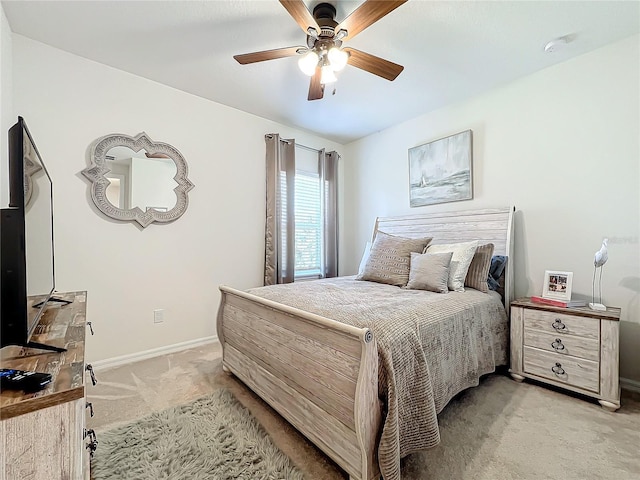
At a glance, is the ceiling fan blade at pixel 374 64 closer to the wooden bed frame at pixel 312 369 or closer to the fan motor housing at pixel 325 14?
the fan motor housing at pixel 325 14

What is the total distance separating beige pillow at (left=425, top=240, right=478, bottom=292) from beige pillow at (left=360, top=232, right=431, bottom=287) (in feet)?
0.92

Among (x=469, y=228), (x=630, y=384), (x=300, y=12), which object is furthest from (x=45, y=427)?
(x=630, y=384)

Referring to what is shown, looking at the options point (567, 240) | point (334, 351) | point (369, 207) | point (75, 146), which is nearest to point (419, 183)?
point (369, 207)

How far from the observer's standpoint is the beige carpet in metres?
1.35

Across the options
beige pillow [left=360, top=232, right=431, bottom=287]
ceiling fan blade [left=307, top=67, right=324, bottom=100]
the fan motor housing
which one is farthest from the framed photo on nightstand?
the fan motor housing

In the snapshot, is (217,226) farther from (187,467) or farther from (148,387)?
(187,467)

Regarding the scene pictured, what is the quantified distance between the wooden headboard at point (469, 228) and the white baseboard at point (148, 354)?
252cm

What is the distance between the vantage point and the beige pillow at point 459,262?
7.59ft

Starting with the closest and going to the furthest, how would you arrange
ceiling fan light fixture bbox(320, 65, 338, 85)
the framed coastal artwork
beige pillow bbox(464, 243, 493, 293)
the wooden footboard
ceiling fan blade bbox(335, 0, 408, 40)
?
the wooden footboard, ceiling fan blade bbox(335, 0, 408, 40), ceiling fan light fixture bbox(320, 65, 338, 85), beige pillow bbox(464, 243, 493, 293), the framed coastal artwork

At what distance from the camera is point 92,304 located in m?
2.45

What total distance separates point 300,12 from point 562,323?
2644 millimetres

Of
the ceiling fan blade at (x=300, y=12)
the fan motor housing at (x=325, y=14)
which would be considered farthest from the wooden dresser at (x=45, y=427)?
the fan motor housing at (x=325, y=14)

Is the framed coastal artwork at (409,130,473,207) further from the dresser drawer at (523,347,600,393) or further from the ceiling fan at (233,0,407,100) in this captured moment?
the dresser drawer at (523,347,600,393)

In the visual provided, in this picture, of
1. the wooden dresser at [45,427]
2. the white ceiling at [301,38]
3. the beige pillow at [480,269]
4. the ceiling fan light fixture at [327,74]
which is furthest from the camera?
the beige pillow at [480,269]
